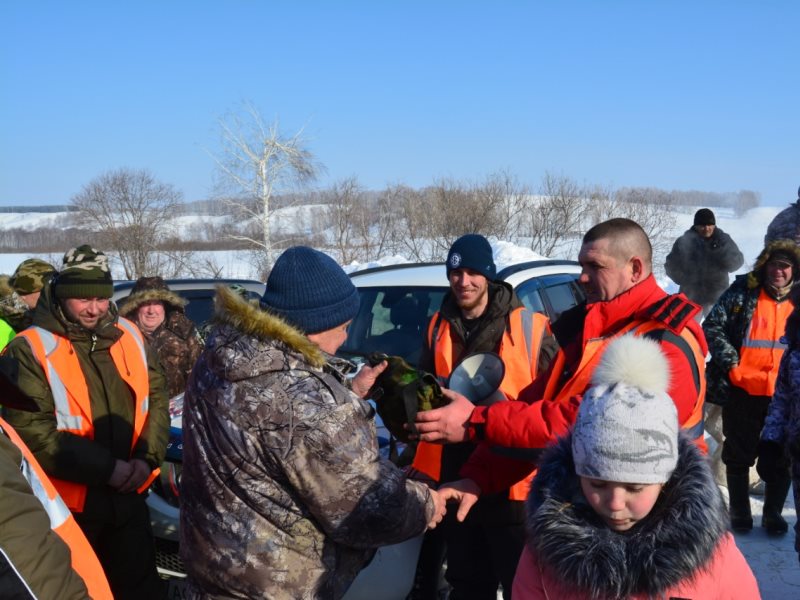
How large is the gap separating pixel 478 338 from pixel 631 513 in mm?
1799

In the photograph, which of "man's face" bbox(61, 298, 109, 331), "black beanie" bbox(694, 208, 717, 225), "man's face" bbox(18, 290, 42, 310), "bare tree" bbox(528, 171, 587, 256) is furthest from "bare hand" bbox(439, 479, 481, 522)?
"bare tree" bbox(528, 171, 587, 256)

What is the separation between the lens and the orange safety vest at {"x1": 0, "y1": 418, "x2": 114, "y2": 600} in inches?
73.8

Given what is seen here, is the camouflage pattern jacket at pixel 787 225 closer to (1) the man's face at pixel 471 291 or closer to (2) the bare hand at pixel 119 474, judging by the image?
(1) the man's face at pixel 471 291

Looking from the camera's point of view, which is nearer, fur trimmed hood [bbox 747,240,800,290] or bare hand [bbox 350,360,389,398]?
bare hand [bbox 350,360,389,398]

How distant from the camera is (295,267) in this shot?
2.42m

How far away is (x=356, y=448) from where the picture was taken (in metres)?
2.22

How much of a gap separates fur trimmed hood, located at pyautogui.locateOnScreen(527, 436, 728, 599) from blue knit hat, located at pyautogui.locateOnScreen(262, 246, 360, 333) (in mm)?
881

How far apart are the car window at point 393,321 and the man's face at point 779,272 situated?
245 cm

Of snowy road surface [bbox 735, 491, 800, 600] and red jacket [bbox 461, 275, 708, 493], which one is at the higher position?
red jacket [bbox 461, 275, 708, 493]

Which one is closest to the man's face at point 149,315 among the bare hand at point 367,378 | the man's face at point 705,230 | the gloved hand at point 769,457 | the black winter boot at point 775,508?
Result: the bare hand at point 367,378

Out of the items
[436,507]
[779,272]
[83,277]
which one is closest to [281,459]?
[436,507]

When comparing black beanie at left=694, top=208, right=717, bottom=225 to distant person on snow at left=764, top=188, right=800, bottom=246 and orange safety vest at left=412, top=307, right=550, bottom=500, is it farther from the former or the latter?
orange safety vest at left=412, top=307, right=550, bottom=500

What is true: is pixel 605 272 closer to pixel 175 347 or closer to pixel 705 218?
pixel 175 347

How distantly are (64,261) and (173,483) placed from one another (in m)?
1.51
